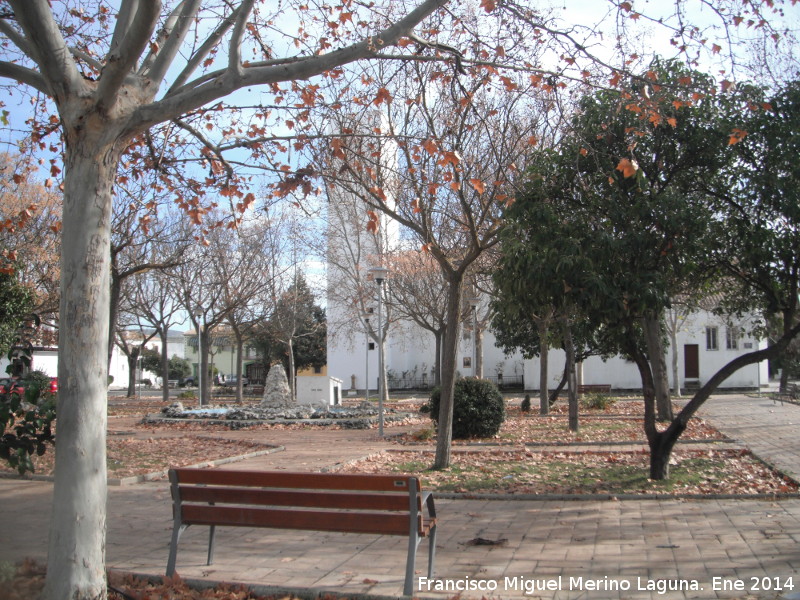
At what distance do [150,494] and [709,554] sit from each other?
6.84 metres

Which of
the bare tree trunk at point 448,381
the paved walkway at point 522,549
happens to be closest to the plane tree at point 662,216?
the bare tree trunk at point 448,381

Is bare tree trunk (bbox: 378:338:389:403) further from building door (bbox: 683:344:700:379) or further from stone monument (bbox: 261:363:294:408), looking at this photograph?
building door (bbox: 683:344:700:379)

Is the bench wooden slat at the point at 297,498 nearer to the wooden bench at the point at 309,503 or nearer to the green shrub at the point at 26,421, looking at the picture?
the wooden bench at the point at 309,503

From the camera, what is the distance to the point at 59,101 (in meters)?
4.58

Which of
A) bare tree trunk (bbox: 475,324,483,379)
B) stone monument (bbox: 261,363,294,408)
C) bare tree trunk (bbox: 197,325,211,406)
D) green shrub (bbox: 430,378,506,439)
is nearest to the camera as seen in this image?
green shrub (bbox: 430,378,506,439)

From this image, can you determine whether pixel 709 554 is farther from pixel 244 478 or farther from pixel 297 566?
pixel 244 478

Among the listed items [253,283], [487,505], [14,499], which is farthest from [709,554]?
[253,283]

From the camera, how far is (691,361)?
41.5 metres

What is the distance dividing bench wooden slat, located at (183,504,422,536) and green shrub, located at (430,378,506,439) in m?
10.3

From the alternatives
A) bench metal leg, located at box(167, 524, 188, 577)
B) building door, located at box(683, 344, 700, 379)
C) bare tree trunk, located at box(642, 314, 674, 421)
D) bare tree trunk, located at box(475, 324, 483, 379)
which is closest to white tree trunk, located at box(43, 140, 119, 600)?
bench metal leg, located at box(167, 524, 188, 577)

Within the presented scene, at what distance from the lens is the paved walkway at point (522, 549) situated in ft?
16.5

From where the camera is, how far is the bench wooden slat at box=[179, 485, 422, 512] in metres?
5.06

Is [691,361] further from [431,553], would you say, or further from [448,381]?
[431,553]

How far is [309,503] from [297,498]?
0.11 metres
